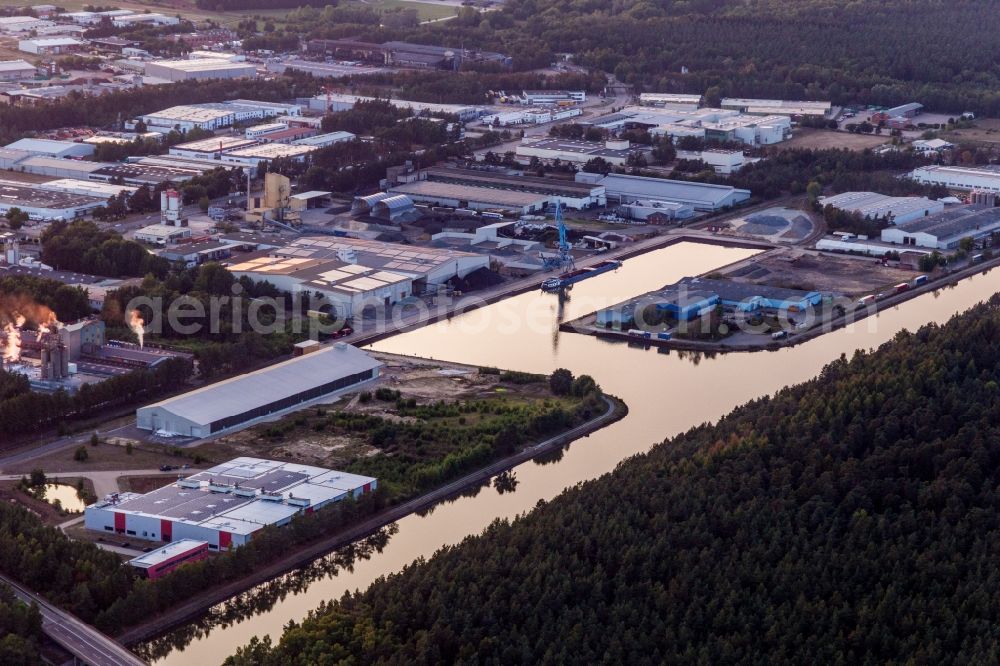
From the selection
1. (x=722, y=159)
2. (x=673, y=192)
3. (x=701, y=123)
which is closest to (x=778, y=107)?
(x=701, y=123)

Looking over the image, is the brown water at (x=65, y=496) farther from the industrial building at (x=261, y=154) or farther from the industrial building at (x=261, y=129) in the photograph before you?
the industrial building at (x=261, y=129)

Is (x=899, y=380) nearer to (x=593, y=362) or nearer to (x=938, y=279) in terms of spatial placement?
(x=593, y=362)

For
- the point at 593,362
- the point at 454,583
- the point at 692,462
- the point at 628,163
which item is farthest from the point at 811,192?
the point at 454,583

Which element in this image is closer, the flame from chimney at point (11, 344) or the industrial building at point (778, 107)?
the flame from chimney at point (11, 344)

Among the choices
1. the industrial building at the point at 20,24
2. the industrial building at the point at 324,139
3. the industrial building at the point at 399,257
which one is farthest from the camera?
the industrial building at the point at 20,24

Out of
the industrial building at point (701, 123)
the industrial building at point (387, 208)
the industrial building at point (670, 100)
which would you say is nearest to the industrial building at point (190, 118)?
the industrial building at point (701, 123)

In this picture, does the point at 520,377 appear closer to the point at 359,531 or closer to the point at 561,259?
the point at 359,531
